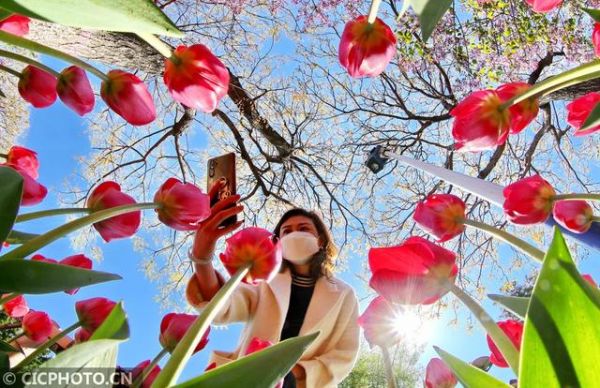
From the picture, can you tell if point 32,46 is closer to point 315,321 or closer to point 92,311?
point 92,311

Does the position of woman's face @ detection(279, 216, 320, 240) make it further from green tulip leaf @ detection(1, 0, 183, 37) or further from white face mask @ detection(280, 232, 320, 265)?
green tulip leaf @ detection(1, 0, 183, 37)

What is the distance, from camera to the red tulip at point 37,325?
93 cm

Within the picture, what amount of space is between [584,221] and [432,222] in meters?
0.23

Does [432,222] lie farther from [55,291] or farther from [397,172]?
[397,172]

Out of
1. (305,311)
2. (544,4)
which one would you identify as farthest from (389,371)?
(305,311)

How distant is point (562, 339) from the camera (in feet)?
1.13

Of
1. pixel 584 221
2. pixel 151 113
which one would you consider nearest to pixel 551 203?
pixel 584 221

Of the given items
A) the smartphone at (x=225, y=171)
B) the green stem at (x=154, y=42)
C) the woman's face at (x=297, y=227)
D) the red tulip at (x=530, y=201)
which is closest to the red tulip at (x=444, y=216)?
the red tulip at (x=530, y=201)

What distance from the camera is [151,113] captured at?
734 millimetres

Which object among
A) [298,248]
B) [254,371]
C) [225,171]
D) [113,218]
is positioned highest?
[225,171]

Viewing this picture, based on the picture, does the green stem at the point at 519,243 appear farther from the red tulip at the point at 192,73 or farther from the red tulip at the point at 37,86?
the red tulip at the point at 37,86

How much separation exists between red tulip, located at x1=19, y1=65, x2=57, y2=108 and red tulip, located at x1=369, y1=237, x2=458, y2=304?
58 cm

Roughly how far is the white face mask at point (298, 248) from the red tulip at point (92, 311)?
167cm

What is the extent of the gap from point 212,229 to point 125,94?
37cm
